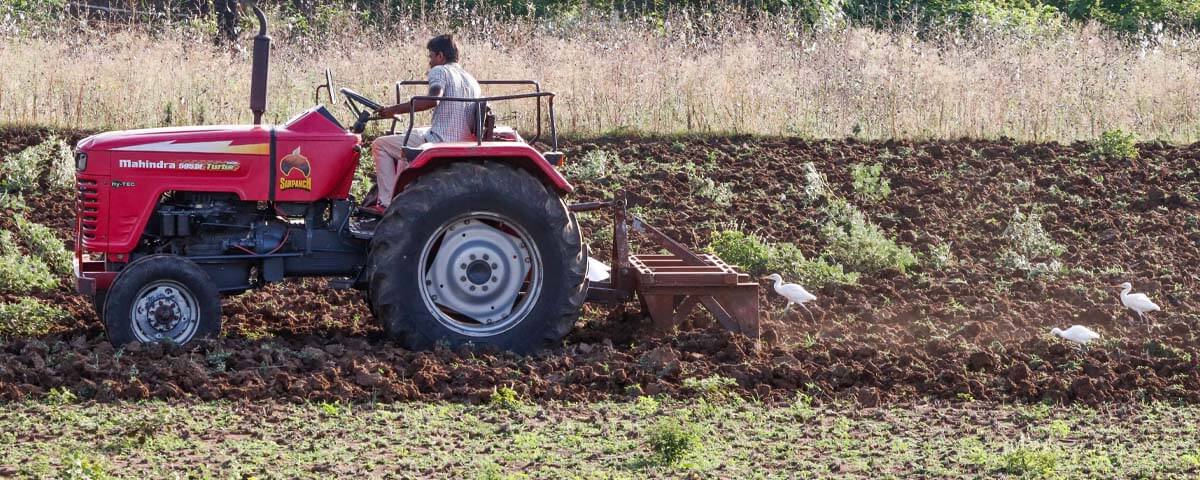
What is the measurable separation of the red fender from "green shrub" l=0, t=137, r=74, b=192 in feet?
18.7

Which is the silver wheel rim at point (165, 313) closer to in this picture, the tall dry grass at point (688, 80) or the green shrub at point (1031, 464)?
the green shrub at point (1031, 464)

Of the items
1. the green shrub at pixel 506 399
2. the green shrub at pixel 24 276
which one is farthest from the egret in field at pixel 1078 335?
the green shrub at pixel 24 276

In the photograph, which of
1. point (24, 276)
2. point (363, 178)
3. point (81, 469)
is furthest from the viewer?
point (363, 178)

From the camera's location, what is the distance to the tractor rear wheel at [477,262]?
7125mm

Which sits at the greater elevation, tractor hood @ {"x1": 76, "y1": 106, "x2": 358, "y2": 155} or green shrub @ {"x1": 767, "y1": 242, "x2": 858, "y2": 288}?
tractor hood @ {"x1": 76, "y1": 106, "x2": 358, "y2": 155}

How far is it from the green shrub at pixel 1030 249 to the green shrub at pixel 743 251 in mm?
1819

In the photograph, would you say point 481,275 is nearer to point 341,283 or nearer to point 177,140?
point 341,283

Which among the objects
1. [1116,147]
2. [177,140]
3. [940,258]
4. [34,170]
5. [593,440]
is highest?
[1116,147]

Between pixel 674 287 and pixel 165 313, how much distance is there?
2632mm

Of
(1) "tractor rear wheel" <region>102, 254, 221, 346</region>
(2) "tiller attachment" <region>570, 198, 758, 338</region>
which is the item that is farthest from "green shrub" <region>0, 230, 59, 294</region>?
(2) "tiller attachment" <region>570, 198, 758, 338</region>

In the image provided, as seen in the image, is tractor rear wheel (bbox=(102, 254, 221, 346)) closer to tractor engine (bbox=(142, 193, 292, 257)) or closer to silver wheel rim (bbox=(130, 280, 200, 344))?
silver wheel rim (bbox=(130, 280, 200, 344))

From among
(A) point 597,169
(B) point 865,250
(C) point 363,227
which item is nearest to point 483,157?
(C) point 363,227

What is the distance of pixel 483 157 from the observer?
7.33m

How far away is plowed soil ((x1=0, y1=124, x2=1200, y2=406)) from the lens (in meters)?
6.74
